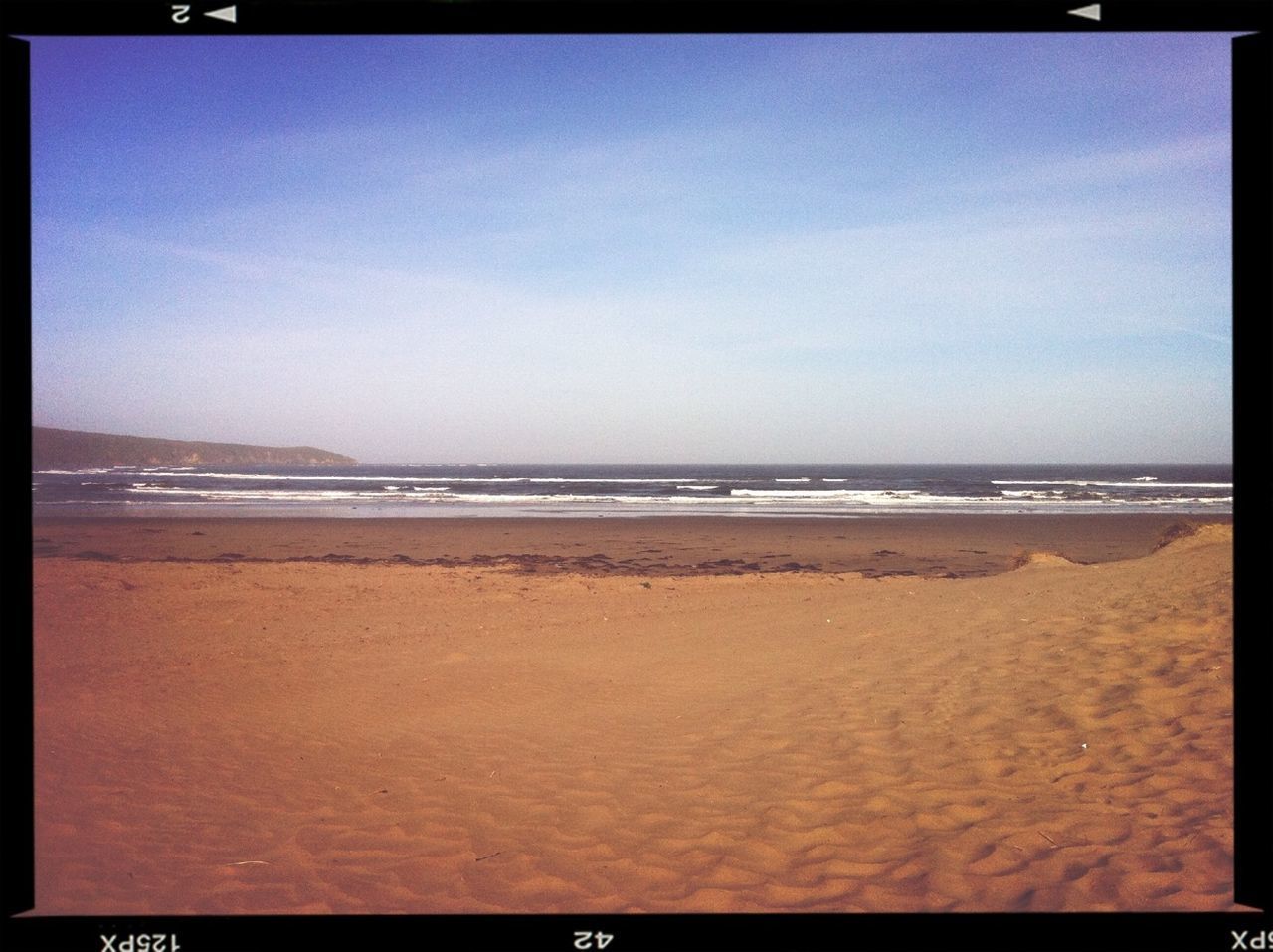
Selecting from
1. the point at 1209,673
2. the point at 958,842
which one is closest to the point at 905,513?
the point at 1209,673

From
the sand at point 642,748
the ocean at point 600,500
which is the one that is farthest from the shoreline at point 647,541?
the sand at point 642,748

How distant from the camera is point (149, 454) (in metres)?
61.5

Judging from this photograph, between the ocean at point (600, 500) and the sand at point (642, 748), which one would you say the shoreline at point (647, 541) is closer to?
the ocean at point (600, 500)

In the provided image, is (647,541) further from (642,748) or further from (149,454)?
(149,454)

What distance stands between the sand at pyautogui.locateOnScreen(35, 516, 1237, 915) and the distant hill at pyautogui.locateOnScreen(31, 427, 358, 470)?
891 inches

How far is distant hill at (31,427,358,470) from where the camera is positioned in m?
46.8

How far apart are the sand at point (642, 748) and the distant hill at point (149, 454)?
22.6 metres

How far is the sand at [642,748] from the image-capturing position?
2.89 m

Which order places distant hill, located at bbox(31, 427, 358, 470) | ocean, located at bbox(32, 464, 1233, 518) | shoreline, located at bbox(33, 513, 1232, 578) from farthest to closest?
distant hill, located at bbox(31, 427, 358, 470) < ocean, located at bbox(32, 464, 1233, 518) < shoreline, located at bbox(33, 513, 1232, 578)

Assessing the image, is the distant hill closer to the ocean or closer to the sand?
the ocean

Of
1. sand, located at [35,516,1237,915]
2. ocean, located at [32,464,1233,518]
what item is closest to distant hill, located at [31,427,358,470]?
ocean, located at [32,464,1233,518]

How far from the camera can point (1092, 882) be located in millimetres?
2748

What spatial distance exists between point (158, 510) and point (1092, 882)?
26.1 m

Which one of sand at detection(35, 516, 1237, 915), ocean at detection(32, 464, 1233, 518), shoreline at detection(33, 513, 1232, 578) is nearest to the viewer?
sand at detection(35, 516, 1237, 915)
